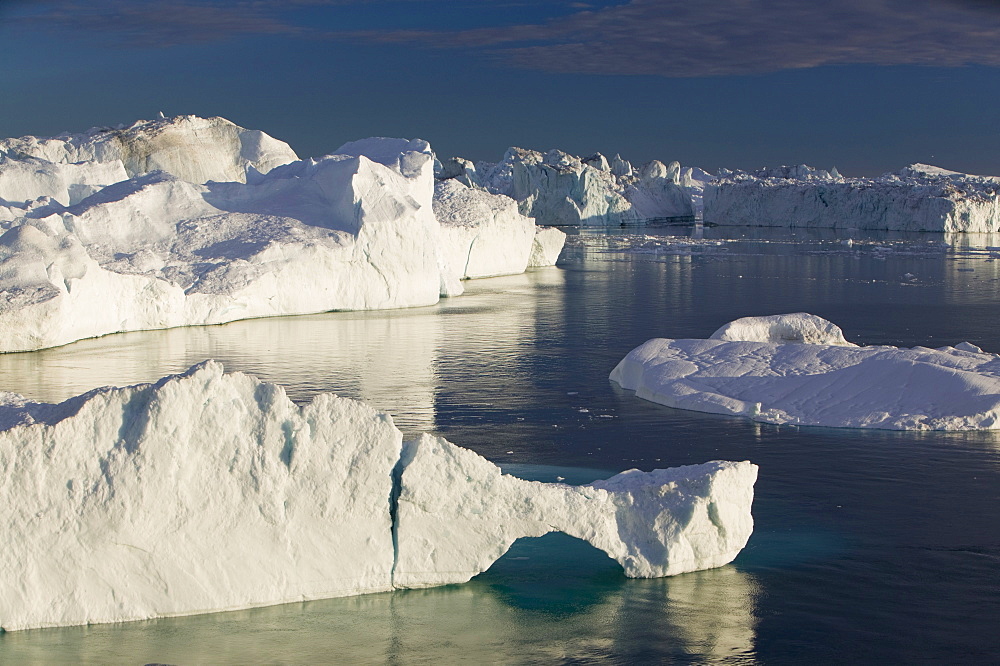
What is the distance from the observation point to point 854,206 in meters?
73.2

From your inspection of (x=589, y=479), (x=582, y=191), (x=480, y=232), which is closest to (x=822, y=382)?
(x=589, y=479)

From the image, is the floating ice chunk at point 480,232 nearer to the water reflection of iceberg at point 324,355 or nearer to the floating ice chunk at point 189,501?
the water reflection of iceberg at point 324,355

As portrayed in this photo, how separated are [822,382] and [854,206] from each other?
63247 millimetres

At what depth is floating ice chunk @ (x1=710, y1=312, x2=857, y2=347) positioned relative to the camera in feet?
55.8

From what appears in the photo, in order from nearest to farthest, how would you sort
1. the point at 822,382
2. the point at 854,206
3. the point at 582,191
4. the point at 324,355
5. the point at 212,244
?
the point at 822,382, the point at 324,355, the point at 212,244, the point at 854,206, the point at 582,191

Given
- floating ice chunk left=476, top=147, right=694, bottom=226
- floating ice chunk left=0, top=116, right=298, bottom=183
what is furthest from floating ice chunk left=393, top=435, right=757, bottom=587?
floating ice chunk left=476, top=147, right=694, bottom=226

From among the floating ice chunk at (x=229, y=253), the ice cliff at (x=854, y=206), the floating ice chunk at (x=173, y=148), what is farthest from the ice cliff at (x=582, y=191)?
the floating ice chunk at (x=229, y=253)

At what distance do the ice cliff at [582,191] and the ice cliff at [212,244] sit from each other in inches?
1507

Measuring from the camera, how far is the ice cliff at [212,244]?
742 inches

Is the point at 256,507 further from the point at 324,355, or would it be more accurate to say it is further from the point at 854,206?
the point at 854,206

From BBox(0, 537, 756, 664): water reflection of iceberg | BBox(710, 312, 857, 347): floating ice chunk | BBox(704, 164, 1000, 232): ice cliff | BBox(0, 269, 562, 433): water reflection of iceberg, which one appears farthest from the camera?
BBox(704, 164, 1000, 232): ice cliff

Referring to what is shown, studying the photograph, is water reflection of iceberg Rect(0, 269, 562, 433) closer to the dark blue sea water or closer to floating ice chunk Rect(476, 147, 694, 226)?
the dark blue sea water

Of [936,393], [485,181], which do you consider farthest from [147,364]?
[485,181]

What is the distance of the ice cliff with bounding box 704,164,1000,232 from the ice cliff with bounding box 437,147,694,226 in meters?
4.33
